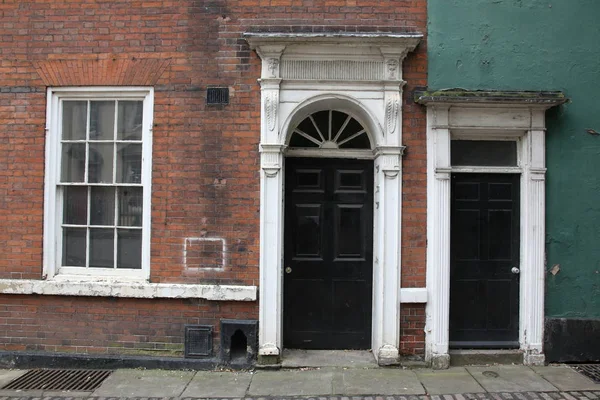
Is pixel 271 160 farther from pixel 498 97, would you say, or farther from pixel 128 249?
pixel 498 97

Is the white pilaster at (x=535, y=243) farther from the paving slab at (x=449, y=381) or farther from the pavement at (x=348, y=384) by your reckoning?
the paving slab at (x=449, y=381)

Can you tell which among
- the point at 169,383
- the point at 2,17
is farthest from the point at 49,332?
the point at 2,17

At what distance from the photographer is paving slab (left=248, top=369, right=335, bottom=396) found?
4.78 meters

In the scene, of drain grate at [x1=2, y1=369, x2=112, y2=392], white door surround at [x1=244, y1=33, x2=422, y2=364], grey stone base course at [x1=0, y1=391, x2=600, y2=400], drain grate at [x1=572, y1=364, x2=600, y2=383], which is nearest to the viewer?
grey stone base course at [x1=0, y1=391, x2=600, y2=400]

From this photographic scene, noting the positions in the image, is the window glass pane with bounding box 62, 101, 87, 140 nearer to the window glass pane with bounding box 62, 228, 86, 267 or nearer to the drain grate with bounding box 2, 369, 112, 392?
the window glass pane with bounding box 62, 228, 86, 267

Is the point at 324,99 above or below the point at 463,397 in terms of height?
above

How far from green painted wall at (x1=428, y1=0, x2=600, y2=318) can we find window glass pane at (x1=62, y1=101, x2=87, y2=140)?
435 centimetres

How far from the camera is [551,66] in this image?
5520 mm

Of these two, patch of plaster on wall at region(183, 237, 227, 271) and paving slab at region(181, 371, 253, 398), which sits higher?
patch of plaster on wall at region(183, 237, 227, 271)

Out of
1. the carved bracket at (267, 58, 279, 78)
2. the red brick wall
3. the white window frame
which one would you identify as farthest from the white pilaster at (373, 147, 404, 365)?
the white window frame

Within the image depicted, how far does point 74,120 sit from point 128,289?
224cm

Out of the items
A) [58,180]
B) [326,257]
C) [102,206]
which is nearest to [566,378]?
[326,257]

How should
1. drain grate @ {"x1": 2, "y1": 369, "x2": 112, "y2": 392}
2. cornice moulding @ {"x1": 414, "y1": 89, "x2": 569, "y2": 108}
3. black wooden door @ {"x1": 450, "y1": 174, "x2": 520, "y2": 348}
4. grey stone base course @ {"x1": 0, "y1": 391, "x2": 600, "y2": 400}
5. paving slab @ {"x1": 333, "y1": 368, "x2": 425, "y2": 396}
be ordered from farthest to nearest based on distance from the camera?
black wooden door @ {"x1": 450, "y1": 174, "x2": 520, "y2": 348} < cornice moulding @ {"x1": 414, "y1": 89, "x2": 569, "y2": 108} < drain grate @ {"x1": 2, "y1": 369, "x2": 112, "y2": 392} < paving slab @ {"x1": 333, "y1": 368, "x2": 425, "y2": 396} < grey stone base course @ {"x1": 0, "y1": 391, "x2": 600, "y2": 400}

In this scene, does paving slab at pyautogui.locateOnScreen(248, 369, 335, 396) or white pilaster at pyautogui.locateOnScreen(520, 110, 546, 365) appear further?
white pilaster at pyautogui.locateOnScreen(520, 110, 546, 365)
